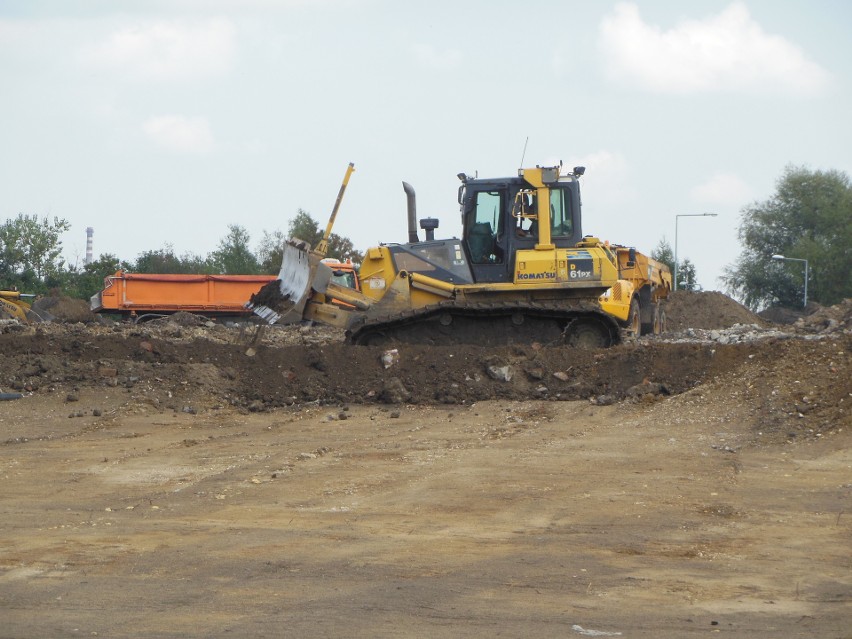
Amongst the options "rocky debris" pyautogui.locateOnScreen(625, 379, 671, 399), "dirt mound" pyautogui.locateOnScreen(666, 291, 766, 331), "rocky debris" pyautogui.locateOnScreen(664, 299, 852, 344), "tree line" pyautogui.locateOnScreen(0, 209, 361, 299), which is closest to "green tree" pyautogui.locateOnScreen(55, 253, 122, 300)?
"tree line" pyautogui.locateOnScreen(0, 209, 361, 299)

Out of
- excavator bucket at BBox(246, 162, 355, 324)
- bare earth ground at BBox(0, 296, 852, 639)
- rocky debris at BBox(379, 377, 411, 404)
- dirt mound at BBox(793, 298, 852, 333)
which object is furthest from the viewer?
dirt mound at BBox(793, 298, 852, 333)

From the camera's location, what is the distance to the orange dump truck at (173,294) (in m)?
33.4

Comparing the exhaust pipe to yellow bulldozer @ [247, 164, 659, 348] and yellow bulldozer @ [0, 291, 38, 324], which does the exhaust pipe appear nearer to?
yellow bulldozer @ [247, 164, 659, 348]

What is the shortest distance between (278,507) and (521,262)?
10444 mm

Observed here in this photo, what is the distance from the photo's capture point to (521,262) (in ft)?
59.7

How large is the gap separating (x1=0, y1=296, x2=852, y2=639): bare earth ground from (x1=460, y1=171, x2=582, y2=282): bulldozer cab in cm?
239

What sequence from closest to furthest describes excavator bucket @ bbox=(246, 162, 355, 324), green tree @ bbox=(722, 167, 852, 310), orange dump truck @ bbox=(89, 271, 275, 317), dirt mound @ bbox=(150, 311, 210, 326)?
excavator bucket @ bbox=(246, 162, 355, 324)
dirt mound @ bbox=(150, 311, 210, 326)
orange dump truck @ bbox=(89, 271, 275, 317)
green tree @ bbox=(722, 167, 852, 310)

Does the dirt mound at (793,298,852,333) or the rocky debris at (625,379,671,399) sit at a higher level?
the dirt mound at (793,298,852,333)

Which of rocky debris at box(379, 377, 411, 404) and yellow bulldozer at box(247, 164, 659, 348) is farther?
yellow bulldozer at box(247, 164, 659, 348)

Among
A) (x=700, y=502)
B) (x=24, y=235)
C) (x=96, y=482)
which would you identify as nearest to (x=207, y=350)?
(x=96, y=482)

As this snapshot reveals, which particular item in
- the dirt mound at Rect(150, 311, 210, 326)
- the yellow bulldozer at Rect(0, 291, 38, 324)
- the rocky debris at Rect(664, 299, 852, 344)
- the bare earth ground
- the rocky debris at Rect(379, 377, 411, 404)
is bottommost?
the bare earth ground

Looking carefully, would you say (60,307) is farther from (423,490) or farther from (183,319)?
(423,490)

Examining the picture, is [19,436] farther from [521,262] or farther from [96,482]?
[521,262]

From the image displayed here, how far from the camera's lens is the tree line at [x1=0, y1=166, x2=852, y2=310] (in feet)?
187
